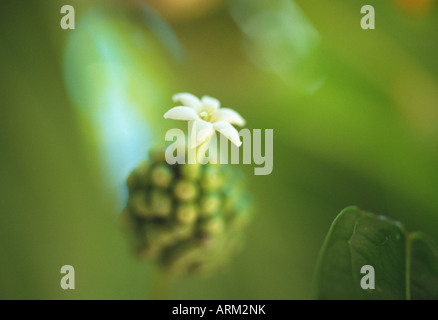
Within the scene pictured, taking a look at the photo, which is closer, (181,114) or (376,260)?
(376,260)

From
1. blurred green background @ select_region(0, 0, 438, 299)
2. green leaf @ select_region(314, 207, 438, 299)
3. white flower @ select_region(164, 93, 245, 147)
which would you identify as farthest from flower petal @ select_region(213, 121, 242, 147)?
blurred green background @ select_region(0, 0, 438, 299)

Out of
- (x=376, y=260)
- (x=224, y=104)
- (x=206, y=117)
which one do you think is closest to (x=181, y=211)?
(x=206, y=117)

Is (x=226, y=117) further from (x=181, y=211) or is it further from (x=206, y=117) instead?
(x=181, y=211)

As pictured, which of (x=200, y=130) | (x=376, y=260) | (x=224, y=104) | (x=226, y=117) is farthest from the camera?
(x=224, y=104)
